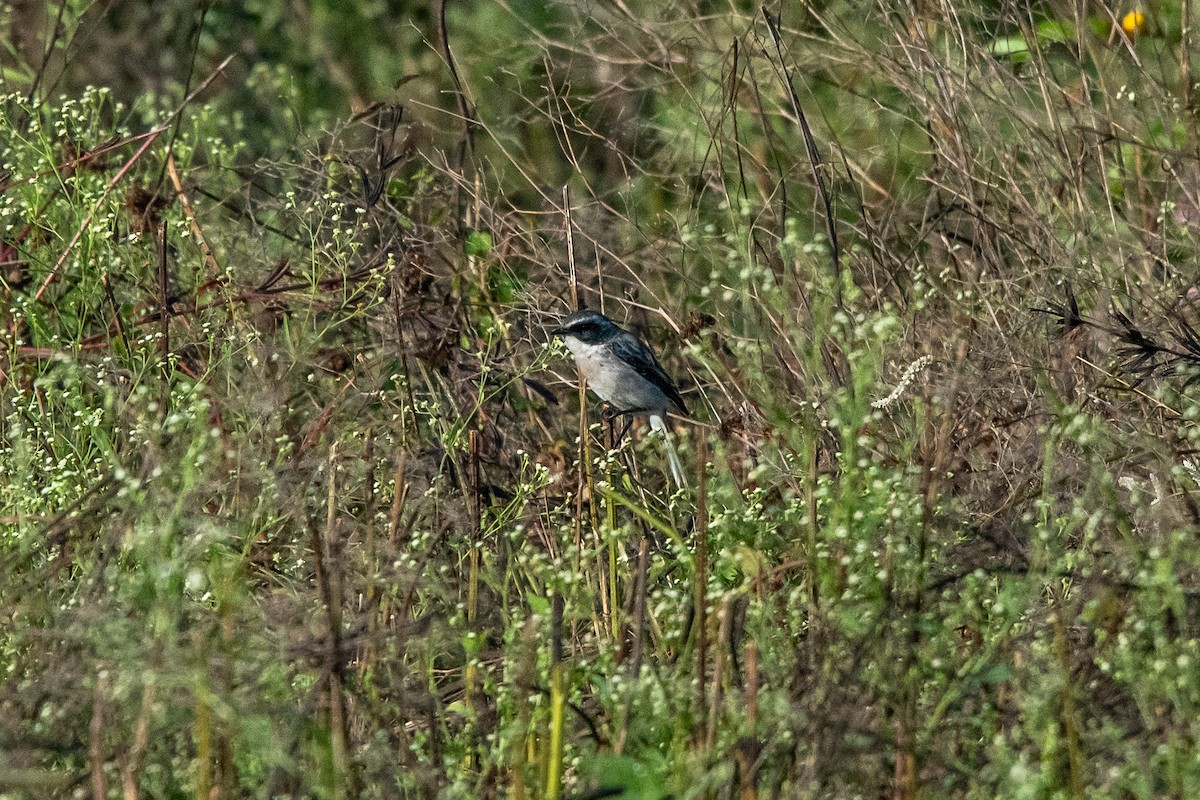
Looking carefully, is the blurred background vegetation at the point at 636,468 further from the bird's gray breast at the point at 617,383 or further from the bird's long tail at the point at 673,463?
the bird's gray breast at the point at 617,383

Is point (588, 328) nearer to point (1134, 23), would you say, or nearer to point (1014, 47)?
point (1014, 47)

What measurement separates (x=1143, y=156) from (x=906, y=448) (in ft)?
11.6

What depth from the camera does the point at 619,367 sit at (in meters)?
6.27

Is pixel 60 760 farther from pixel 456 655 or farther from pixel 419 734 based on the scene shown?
pixel 456 655

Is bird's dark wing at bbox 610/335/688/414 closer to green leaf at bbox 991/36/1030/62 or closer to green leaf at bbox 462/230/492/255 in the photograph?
green leaf at bbox 462/230/492/255

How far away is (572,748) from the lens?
3693mm

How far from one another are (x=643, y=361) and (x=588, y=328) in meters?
0.53

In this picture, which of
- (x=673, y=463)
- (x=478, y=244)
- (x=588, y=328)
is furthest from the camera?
(x=588, y=328)

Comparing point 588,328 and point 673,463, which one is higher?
point 588,328

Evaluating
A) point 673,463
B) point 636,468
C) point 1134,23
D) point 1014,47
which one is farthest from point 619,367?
point 1134,23

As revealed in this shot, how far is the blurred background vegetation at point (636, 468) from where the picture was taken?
130 inches

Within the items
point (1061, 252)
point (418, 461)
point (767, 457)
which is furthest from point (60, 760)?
point (1061, 252)

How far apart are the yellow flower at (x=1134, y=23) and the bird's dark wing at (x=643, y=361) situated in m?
2.30

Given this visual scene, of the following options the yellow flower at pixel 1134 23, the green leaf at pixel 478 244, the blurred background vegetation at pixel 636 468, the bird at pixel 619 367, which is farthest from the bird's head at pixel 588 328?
the yellow flower at pixel 1134 23
